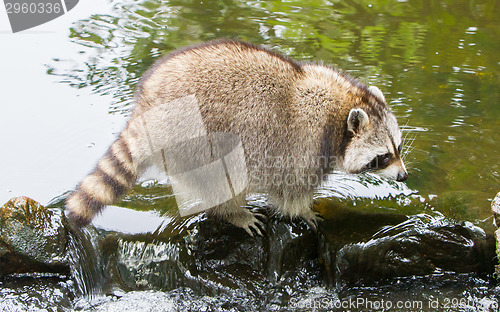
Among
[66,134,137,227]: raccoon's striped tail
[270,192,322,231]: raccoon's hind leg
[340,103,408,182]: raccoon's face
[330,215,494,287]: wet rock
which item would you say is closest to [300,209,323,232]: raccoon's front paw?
[270,192,322,231]: raccoon's hind leg

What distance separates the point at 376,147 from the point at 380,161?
0.12 metres

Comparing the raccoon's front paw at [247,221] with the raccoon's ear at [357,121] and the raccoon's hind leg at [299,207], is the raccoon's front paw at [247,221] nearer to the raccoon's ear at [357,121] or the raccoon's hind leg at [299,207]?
the raccoon's hind leg at [299,207]

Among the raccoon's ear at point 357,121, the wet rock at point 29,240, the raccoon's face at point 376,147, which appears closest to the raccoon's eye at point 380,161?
the raccoon's face at point 376,147

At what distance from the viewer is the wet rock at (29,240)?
4.05 m

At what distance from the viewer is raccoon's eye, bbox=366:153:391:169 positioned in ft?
13.1

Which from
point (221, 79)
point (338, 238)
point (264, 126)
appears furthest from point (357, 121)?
point (221, 79)

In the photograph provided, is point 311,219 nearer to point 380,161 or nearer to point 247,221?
point 247,221

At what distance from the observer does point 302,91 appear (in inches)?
155

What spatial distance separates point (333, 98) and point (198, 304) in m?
1.86

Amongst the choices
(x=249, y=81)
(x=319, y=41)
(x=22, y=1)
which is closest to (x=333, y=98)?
(x=249, y=81)

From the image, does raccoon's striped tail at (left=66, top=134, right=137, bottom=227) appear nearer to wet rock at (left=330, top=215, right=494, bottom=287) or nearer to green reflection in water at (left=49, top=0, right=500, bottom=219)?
wet rock at (left=330, top=215, right=494, bottom=287)

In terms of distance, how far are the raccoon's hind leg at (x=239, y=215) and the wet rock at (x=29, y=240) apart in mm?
1219

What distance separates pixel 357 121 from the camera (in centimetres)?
388

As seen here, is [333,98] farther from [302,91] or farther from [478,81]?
[478,81]
